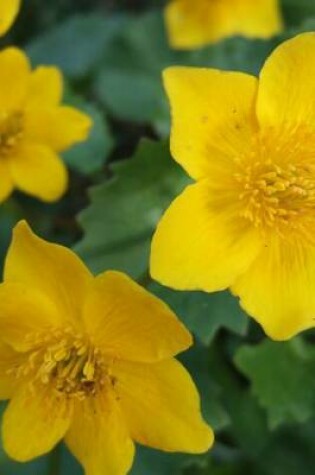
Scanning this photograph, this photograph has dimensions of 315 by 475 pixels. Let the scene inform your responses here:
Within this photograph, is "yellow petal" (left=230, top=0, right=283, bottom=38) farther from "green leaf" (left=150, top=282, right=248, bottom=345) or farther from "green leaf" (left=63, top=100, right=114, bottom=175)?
"green leaf" (left=150, top=282, right=248, bottom=345)

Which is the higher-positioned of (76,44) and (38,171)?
(38,171)

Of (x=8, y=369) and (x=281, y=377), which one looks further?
(x=281, y=377)

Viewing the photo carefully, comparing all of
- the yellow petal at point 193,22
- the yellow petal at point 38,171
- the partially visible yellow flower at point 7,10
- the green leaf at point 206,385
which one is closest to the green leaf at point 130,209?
the yellow petal at point 38,171

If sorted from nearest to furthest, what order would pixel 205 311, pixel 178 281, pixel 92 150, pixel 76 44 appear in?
pixel 178 281
pixel 205 311
pixel 92 150
pixel 76 44

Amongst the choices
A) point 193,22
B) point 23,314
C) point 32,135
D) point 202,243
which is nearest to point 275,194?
point 202,243

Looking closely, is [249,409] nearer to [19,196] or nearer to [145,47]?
[19,196]

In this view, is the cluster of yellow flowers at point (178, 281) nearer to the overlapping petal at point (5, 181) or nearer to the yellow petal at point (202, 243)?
the yellow petal at point (202, 243)

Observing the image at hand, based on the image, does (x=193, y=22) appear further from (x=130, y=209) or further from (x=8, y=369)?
(x=8, y=369)
